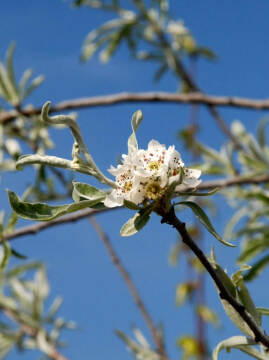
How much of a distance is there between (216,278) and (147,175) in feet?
0.51

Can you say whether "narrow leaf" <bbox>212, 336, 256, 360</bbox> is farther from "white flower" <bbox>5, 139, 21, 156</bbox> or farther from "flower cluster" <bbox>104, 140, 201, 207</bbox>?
"white flower" <bbox>5, 139, 21, 156</bbox>

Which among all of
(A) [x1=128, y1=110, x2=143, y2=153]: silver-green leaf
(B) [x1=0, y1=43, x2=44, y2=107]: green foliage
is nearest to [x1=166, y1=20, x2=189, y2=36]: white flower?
(B) [x1=0, y1=43, x2=44, y2=107]: green foliage

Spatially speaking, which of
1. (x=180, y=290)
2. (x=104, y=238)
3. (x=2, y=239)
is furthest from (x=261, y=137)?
(x=180, y=290)

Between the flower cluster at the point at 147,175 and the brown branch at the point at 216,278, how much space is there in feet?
0.12

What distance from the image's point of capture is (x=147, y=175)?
70 cm

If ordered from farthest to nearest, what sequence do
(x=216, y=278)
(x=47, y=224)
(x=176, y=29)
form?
(x=176, y=29), (x=47, y=224), (x=216, y=278)

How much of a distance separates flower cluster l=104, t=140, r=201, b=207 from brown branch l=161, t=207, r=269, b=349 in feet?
0.12

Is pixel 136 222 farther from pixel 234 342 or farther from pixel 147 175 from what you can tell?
pixel 234 342

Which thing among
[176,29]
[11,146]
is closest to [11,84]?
[11,146]

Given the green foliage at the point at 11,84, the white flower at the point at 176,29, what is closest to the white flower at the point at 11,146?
the green foliage at the point at 11,84

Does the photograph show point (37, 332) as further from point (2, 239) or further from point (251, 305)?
point (251, 305)

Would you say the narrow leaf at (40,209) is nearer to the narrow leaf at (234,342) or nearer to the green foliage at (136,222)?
the green foliage at (136,222)

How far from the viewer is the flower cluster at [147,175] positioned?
0.70m

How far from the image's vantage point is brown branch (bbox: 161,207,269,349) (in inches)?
25.4
